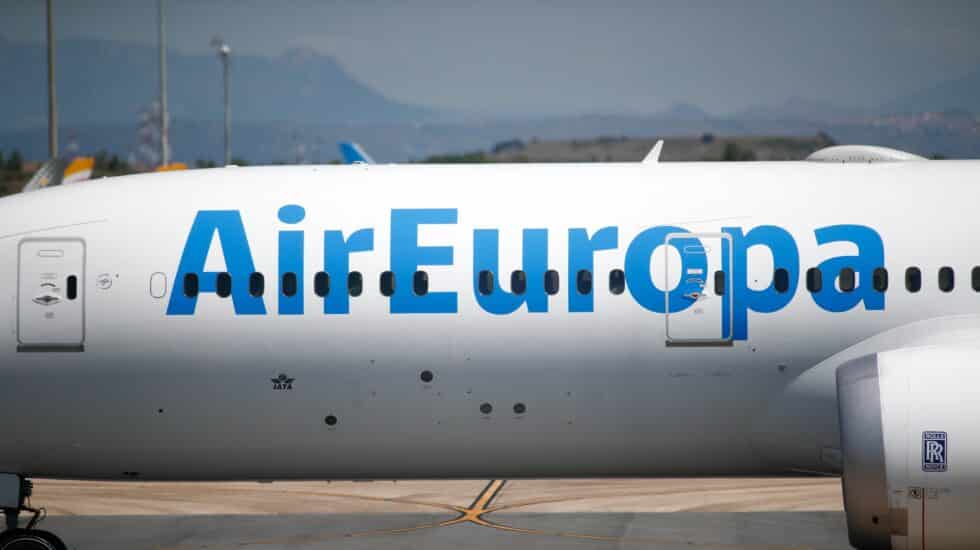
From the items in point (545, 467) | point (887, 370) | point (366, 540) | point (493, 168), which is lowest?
point (366, 540)

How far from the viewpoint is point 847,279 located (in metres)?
16.3

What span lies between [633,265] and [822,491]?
1071 centimetres

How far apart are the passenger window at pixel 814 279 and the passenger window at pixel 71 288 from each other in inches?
336

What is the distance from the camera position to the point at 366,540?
20.9 meters

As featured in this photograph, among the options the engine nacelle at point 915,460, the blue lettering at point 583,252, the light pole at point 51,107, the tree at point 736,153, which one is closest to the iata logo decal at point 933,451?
the engine nacelle at point 915,460

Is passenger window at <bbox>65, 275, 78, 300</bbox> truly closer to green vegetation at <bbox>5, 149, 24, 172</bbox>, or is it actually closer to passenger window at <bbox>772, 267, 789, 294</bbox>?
passenger window at <bbox>772, 267, 789, 294</bbox>

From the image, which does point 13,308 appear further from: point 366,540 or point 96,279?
point 366,540

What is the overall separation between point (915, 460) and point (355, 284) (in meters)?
6.48

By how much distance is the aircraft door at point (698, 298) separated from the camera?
53.1 feet

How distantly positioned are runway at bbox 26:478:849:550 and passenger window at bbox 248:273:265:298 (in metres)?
5.39

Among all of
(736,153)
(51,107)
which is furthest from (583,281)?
(736,153)

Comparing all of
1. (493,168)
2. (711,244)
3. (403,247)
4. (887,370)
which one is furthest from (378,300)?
(887,370)

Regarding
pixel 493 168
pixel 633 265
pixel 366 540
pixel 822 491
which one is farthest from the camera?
pixel 822 491

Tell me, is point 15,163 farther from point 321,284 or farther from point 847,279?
point 847,279
